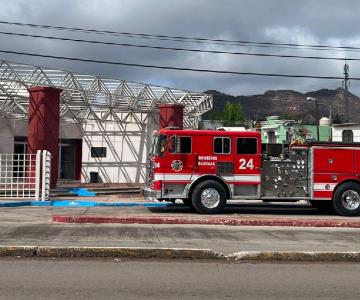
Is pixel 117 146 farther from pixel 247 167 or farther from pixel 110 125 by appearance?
pixel 247 167

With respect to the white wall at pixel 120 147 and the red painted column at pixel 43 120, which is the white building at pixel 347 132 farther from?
the red painted column at pixel 43 120

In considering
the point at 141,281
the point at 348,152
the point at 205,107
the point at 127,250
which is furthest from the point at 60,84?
the point at 141,281

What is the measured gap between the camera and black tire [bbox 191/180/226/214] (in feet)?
56.3

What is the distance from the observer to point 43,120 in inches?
958

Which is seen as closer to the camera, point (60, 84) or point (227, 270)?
point (227, 270)

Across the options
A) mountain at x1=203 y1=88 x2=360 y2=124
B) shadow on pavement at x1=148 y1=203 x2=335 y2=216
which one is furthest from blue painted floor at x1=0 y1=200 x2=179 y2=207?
mountain at x1=203 y1=88 x2=360 y2=124

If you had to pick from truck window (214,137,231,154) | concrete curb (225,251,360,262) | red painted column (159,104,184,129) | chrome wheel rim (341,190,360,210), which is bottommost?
concrete curb (225,251,360,262)

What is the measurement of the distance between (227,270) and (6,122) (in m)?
25.6

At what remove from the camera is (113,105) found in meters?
31.2

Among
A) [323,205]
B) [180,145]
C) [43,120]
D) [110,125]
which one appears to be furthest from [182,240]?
[110,125]

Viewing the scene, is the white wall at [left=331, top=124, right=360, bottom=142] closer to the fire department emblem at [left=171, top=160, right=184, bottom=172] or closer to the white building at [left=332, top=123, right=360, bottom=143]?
the white building at [left=332, top=123, right=360, bottom=143]

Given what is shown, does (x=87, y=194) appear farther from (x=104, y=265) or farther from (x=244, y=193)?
(x=104, y=265)

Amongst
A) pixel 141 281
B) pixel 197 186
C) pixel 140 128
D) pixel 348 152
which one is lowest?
pixel 141 281

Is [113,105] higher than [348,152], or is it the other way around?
[113,105]
